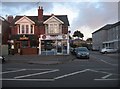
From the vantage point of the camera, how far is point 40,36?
49.7m

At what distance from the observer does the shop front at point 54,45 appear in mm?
48875

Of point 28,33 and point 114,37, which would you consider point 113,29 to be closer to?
point 114,37

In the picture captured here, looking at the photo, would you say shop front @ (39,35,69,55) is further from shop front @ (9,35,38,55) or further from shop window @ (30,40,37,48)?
Result: shop front @ (9,35,38,55)

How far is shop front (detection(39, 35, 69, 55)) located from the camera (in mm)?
48875

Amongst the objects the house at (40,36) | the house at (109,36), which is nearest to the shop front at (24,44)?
the house at (40,36)

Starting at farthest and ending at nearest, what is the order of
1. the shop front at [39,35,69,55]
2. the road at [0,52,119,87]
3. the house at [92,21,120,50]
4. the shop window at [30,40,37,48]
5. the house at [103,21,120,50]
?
1. the house at [92,21,120,50]
2. the house at [103,21,120,50]
3. the shop window at [30,40,37,48]
4. the shop front at [39,35,69,55]
5. the road at [0,52,119,87]

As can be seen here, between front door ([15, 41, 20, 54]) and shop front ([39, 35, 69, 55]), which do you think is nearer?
shop front ([39, 35, 69, 55])

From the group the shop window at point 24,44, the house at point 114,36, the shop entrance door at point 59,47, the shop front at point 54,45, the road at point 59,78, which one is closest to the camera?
the road at point 59,78

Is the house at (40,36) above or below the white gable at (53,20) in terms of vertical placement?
below

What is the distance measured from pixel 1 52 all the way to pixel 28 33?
247 inches

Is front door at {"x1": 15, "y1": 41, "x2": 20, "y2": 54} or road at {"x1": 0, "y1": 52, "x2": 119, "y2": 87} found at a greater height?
front door at {"x1": 15, "y1": 41, "x2": 20, "y2": 54}

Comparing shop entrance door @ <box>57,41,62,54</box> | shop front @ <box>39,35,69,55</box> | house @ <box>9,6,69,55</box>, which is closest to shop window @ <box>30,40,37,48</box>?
house @ <box>9,6,69,55</box>

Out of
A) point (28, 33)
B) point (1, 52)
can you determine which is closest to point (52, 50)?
point (28, 33)

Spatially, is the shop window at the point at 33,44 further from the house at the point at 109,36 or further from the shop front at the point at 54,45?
the house at the point at 109,36
